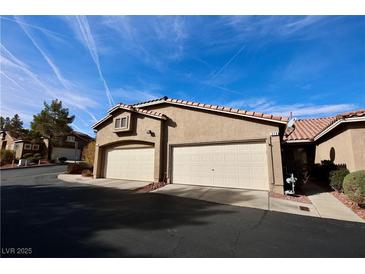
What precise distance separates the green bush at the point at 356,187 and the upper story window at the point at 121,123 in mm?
11439

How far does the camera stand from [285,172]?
29.7 feet

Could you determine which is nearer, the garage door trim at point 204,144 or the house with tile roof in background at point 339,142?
the house with tile roof in background at point 339,142

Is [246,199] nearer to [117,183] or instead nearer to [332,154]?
[332,154]

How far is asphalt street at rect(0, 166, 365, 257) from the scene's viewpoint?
10.6 ft

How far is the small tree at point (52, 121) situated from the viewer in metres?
32.5

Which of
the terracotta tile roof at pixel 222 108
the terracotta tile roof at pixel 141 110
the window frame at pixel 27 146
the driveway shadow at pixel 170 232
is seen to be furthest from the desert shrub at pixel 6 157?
the driveway shadow at pixel 170 232

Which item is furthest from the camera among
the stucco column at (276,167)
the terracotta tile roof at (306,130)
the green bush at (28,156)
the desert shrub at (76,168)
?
the green bush at (28,156)

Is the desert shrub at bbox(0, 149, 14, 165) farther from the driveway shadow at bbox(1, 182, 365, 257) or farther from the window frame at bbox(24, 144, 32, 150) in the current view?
the driveway shadow at bbox(1, 182, 365, 257)

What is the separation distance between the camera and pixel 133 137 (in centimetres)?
1220

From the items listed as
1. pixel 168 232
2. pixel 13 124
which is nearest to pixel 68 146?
pixel 13 124

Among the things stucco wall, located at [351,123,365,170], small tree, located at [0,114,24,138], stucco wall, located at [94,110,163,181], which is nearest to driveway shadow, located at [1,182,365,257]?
stucco wall, located at [351,123,365,170]

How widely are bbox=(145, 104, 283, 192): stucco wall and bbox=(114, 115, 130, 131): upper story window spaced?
7.41ft

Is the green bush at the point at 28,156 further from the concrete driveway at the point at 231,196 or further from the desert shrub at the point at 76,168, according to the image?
the concrete driveway at the point at 231,196

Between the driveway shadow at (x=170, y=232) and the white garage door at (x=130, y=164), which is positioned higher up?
the white garage door at (x=130, y=164)
